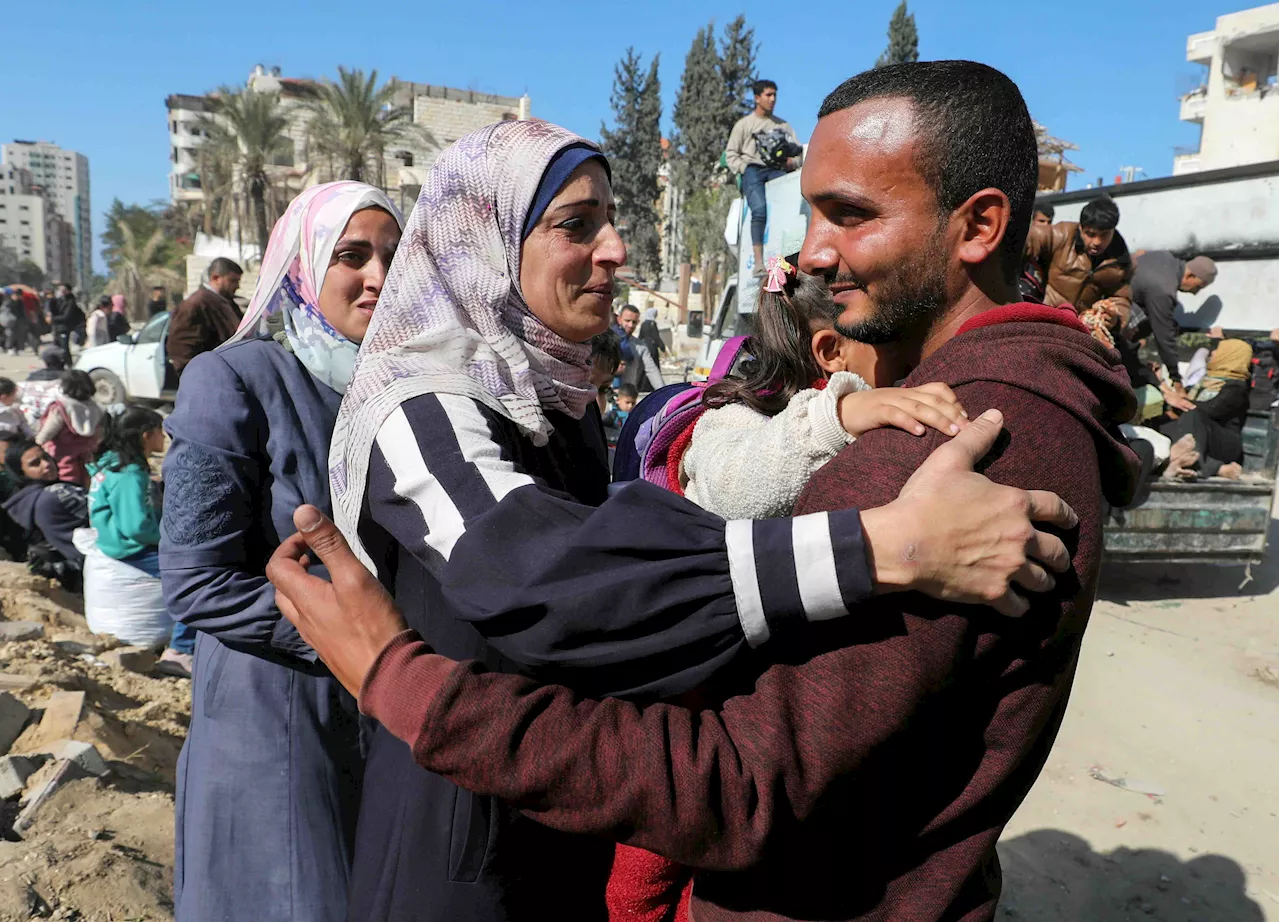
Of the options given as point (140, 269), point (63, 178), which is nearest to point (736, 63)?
point (140, 269)

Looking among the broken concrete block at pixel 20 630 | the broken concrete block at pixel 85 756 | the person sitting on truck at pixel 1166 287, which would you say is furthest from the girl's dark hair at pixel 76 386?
the person sitting on truck at pixel 1166 287

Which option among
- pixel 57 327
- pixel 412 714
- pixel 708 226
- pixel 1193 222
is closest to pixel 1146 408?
pixel 1193 222

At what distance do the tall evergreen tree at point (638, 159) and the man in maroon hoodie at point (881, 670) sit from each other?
150 feet

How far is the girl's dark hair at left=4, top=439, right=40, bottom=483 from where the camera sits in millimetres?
7371

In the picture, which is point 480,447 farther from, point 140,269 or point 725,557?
point 140,269

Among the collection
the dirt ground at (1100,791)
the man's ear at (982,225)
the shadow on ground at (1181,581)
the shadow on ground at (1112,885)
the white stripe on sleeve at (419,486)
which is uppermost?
the man's ear at (982,225)

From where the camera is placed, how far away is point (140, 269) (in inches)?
1854

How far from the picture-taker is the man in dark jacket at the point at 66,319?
20.4 m

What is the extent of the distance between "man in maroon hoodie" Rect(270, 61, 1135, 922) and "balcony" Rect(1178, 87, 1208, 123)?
47.7 meters

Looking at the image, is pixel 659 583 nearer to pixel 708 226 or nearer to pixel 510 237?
pixel 510 237

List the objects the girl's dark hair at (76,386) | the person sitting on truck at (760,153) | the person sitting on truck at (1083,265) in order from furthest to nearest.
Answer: the person sitting on truck at (760,153), the girl's dark hair at (76,386), the person sitting on truck at (1083,265)

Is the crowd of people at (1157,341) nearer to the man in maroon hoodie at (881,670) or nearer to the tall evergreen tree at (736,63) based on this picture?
the man in maroon hoodie at (881,670)

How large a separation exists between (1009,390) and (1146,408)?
22.3 ft

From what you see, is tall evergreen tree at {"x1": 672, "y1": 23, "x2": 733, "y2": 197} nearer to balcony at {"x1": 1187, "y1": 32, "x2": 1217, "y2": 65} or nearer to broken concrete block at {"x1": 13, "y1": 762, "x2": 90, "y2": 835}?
balcony at {"x1": 1187, "y1": 32, "x2": 1217, "y2": 65}
